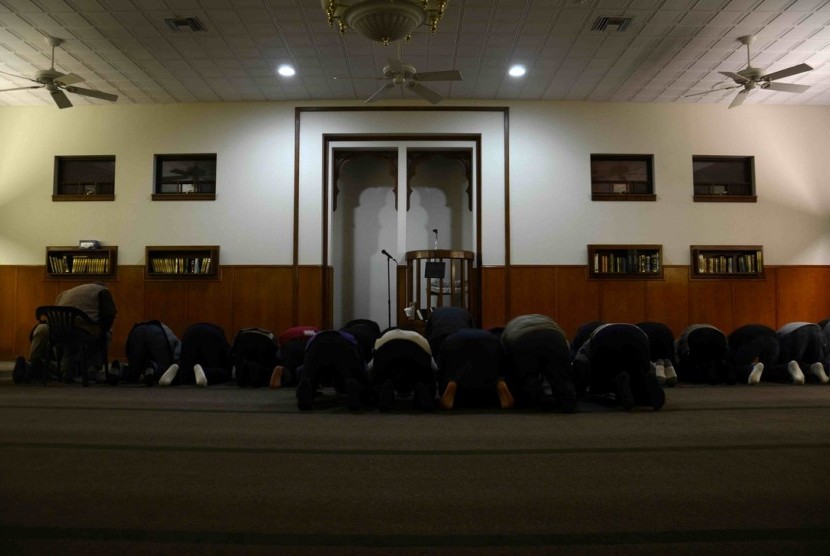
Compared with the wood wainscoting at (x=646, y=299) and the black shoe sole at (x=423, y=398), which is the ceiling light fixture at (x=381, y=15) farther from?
the wood wainscoting at (x=646, y=299)

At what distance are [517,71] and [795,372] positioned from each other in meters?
4.89

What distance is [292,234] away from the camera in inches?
332

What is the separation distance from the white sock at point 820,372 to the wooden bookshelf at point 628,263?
10.8 feet

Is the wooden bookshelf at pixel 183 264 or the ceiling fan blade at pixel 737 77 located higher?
the ceiling fan blade at pixel 737 77

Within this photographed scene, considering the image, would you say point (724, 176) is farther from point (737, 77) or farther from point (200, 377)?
point (200, 377)

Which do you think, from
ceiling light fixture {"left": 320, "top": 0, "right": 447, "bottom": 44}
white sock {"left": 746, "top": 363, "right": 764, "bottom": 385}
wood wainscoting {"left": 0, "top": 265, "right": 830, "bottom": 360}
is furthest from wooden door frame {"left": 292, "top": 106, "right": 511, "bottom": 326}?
white sock {"left": 746, "top": 363, "right": 764, "bottom": 385}

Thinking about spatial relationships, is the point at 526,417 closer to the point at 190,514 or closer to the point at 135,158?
the point at 190,514

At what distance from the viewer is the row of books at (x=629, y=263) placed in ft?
27.3

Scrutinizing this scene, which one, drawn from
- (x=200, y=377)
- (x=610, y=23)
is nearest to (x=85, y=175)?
(x=200, y=377)

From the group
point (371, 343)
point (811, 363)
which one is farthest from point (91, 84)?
point (811, 363)

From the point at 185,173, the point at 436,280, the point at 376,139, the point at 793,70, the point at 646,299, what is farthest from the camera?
the point at 185,173

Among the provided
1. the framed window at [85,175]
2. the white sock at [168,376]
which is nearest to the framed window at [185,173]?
the framed window at [85,175]

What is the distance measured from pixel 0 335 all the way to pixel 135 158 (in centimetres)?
335

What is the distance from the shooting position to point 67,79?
6621mm
